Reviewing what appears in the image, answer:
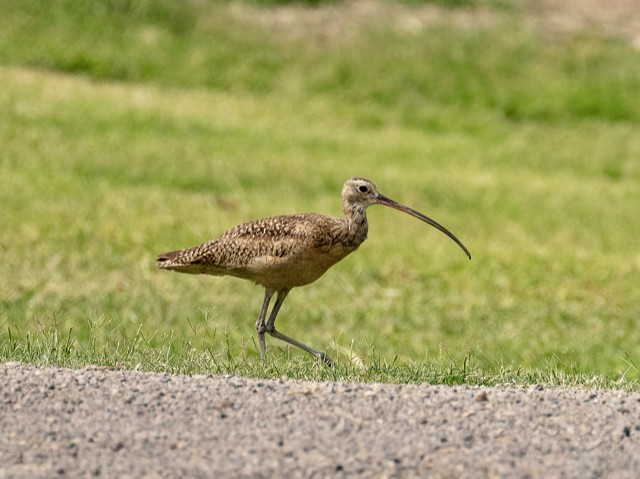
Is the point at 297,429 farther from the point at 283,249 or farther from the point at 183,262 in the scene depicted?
the point at 183,262

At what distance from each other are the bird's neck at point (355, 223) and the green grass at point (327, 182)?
719mm

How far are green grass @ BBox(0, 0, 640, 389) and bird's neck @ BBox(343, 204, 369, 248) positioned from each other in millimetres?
719

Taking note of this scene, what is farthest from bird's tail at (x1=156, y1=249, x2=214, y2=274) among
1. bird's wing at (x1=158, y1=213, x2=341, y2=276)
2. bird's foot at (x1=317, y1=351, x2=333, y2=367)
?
bird's foot at (x1=317, y1=351, x2=333, y2=367)

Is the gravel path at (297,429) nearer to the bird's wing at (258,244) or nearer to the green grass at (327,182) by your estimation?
the green grass at (327,182)

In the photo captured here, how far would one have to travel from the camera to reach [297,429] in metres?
4.87

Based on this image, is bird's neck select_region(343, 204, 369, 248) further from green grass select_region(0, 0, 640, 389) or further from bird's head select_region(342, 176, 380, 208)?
green grass select_region(0, 0, 640, 389)

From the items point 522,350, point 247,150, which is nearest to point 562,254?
point 522,350

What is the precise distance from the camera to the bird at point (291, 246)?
660cm

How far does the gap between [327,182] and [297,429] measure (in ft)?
29.0

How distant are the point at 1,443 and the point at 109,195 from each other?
754cm

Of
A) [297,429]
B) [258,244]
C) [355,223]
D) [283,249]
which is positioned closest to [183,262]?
[258,244]

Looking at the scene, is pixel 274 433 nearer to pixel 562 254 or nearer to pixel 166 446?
pixel 166 446

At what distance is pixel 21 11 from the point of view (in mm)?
17469

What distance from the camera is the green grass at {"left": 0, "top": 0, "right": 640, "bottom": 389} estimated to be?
891cm
